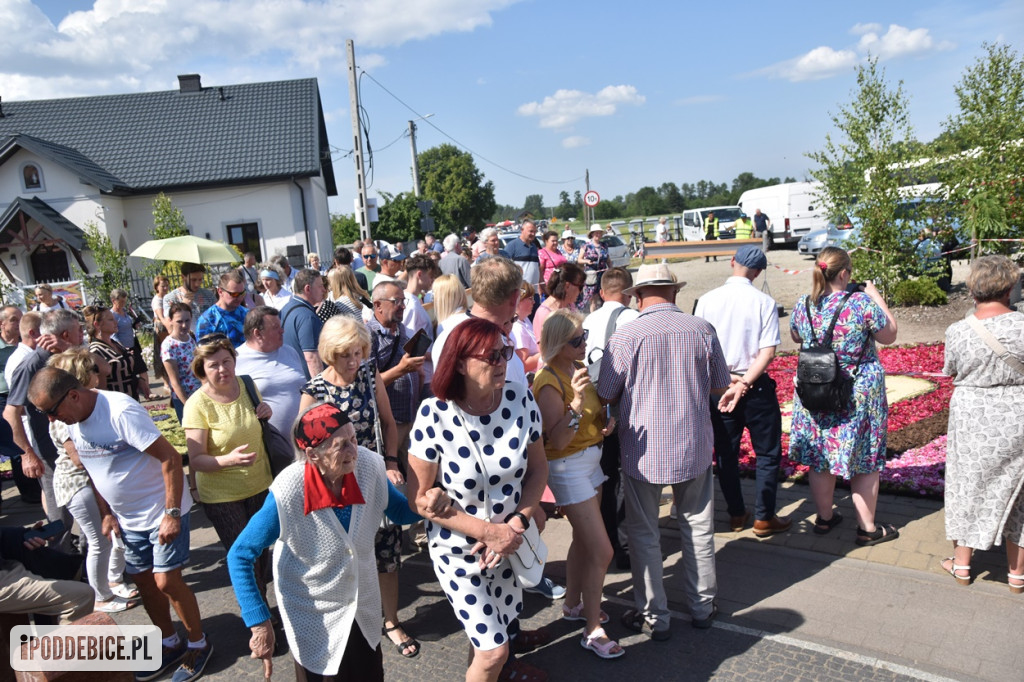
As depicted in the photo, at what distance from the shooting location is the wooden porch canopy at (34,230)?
83.6 ft

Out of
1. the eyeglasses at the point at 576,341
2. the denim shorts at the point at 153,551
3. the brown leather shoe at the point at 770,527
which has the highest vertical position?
the eyeglasses at the point at 576,341

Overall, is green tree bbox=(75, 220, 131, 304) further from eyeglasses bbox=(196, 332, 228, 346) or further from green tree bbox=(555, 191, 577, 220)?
green tree bbox=(555, 191, 577, 220)

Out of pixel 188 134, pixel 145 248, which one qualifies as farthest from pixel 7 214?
pixel 145 248

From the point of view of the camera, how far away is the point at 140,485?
400 cm

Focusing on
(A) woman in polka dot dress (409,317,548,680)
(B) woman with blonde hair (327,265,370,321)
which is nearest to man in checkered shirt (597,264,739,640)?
(A) woman in polka dot dress (409,317,548,680)

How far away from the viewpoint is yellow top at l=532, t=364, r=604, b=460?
148 inches

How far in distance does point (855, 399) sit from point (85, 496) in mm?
5102

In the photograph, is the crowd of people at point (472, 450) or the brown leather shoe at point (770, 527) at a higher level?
the crowd of people at point (472, 450)

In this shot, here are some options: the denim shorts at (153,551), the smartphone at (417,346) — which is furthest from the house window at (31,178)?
the denim shorts at (153,551)

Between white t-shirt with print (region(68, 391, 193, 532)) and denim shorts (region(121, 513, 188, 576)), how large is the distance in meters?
0.05

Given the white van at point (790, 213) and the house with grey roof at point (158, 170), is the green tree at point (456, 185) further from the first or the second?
the white van at point (790, 213)

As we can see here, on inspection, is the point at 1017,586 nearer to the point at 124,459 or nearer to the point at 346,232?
the point at 124,459

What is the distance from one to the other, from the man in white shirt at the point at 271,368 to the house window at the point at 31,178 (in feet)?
89.8

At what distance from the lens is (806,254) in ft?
89.9
